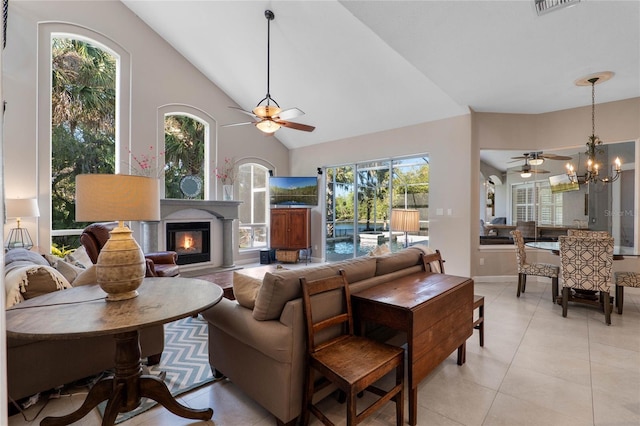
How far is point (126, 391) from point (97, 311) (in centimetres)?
54

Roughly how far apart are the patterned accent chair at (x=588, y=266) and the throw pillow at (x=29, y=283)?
487 centimetres

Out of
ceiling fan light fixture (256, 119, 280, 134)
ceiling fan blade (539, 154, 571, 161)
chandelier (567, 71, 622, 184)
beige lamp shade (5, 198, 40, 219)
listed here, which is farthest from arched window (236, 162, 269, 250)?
chandelier (567, 71, 622, 184)

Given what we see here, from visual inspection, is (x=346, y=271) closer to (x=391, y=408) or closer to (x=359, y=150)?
(x=391, y=408)

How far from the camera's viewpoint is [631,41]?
336 cm

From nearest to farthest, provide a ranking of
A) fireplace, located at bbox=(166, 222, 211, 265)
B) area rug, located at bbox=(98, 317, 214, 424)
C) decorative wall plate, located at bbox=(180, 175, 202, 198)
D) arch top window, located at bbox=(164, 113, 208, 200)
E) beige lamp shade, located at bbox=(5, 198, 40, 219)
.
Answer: area rug, located at bbox=(98, 317, 214, 424), beige lamp shade, located at bbox=(5, 198, 40, 219), fireplace, located at bbox=(166, 222, 211, 265), decorative wall plate, located at bbox=(180, 175, 202, 198), arch top window, located at bbox=(164, 113, 208, 200)

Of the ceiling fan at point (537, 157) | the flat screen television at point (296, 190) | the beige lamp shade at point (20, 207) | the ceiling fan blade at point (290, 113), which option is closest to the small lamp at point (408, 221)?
the ceiling fan blade at point (290, 113)

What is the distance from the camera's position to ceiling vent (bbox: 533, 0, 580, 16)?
2.97 metres

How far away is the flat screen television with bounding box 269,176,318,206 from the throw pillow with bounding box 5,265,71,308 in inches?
208

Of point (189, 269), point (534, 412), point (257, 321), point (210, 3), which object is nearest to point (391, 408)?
point (534, 412)

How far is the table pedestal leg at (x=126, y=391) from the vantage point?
1.82 meters

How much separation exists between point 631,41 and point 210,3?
17.7 feet

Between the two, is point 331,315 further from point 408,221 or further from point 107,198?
point 408,221

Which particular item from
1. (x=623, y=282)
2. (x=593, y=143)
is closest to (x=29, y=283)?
(x=623, y=282)

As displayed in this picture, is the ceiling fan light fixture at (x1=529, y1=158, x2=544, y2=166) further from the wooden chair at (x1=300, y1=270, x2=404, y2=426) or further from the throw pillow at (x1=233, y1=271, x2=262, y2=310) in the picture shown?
the throw pillow at (x1=233, y1=271, x2=262, y2=310)
